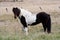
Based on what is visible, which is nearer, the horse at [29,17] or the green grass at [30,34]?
the green grass at [30,34]

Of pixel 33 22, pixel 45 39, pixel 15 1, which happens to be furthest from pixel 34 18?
pixel 15 1


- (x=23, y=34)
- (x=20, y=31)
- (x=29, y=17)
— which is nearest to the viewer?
(x=23, y=34)

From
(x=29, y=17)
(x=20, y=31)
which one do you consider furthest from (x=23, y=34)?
(x=20, y=31)

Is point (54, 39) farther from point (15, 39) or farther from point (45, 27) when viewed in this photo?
point (45, 27)

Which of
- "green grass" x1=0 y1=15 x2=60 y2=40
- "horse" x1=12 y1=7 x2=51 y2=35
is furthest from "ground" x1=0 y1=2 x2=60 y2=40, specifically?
"horse" x1=12 y1=7 x2=51 y2=35

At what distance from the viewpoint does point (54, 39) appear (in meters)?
7.43

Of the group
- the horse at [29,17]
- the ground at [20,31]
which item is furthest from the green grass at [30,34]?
the horse at [29,17]

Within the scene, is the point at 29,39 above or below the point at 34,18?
above

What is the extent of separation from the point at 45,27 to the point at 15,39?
15.0ft

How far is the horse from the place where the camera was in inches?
433

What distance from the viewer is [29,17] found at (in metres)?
11.2

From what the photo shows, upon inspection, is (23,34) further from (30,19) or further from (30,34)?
(30,19)

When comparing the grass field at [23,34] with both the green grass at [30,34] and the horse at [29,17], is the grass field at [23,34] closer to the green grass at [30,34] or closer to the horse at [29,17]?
the green grass at [30,34]

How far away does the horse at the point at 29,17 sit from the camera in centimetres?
1099
